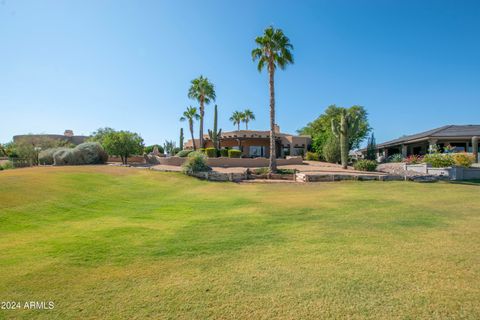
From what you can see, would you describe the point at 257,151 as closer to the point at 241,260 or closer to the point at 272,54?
the point at 272,54

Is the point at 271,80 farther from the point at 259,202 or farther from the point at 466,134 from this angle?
the point at 466,134

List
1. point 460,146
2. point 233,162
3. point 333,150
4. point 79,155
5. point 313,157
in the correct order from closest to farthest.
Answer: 1. point 79,155
2. point 233,162
3. point 460,146
4. point 333,150
5. point 313,157

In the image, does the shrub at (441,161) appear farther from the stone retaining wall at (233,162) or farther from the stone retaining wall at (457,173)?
the stone retaining wall at (233,162)

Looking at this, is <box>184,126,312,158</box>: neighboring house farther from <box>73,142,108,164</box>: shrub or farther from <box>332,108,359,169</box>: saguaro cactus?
<box>73,142,108,164</box>: shrub

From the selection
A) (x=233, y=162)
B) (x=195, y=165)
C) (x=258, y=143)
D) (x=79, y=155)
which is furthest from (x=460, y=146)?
(x=79, y=155)

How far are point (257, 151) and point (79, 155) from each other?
26895 millimetres

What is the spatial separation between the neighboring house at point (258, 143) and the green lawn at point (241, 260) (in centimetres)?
3448

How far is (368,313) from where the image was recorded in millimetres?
3398

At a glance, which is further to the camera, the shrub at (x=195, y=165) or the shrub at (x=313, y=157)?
the shrub at (x=313, y=157)

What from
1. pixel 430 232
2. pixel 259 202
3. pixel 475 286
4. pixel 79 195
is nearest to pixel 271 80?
pixel 259 202

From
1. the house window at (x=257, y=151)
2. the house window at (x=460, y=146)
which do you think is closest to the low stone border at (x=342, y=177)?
the house window at (x=460, y=146)

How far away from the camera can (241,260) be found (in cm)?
520

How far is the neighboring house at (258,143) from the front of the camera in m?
45.3

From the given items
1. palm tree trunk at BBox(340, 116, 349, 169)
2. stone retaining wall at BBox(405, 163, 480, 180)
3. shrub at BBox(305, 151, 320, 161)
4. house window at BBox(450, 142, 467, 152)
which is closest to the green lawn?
stone retaining wall at BBox(405, 163, 480, 180)
